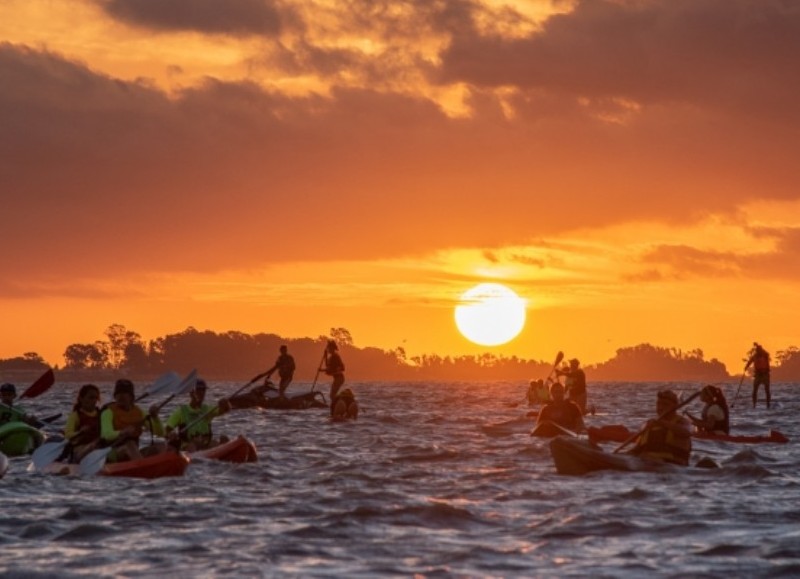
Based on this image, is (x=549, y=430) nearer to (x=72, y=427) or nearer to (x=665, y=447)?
(x=665, y=447)

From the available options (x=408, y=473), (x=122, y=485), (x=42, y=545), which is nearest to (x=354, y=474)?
(x=408, y=473)

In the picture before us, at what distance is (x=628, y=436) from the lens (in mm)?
29453

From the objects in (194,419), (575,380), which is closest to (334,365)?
(575,380)

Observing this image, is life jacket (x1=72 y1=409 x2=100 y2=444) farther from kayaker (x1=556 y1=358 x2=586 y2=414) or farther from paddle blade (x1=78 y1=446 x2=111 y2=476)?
kayaker (x1=556 y1=358 x2=586 y2=414)

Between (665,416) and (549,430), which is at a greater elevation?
(665,416)

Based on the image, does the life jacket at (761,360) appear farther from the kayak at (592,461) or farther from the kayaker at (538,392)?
the kayak at (592,461)

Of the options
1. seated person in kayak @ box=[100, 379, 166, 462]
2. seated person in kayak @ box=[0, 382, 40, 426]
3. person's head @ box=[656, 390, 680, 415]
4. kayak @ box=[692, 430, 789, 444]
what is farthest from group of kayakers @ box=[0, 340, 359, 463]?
kayak @ box=[692, 430, 789, 444]

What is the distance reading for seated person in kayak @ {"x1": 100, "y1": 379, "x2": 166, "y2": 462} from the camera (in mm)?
21438

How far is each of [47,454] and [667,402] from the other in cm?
1124

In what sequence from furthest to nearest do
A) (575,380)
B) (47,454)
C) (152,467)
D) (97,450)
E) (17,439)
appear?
(575,380) < (17,439) < (47,454) < (97,450) < (152,467)

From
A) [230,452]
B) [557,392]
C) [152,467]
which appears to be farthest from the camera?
[557,392]

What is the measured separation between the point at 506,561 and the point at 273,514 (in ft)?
15.5

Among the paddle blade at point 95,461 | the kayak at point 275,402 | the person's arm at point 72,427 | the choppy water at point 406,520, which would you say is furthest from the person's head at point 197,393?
the kayak at point 275,402

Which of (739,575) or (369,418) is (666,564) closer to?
(739,575)
